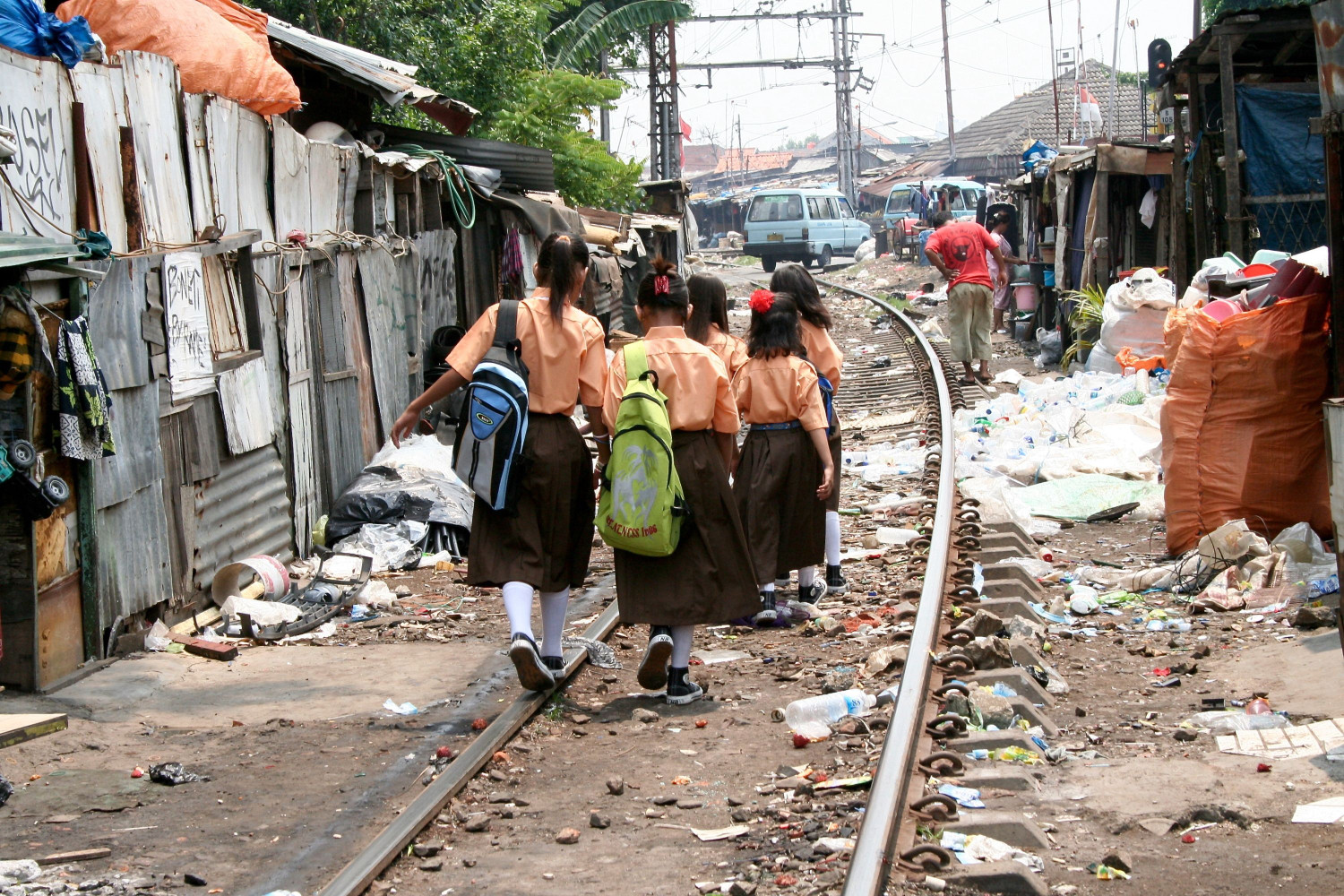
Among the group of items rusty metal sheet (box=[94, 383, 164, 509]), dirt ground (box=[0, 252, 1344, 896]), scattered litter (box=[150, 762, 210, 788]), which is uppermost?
rusty metal sheet (box=[94, 383, 164, 509])

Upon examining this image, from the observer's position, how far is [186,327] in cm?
690

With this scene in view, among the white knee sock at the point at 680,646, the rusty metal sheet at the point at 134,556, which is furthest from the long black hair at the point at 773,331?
the rusty metal sheet at the point at 134,556

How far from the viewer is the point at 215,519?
728 centimetres

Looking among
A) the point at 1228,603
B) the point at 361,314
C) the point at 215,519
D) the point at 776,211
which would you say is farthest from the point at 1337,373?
the point at 776,211

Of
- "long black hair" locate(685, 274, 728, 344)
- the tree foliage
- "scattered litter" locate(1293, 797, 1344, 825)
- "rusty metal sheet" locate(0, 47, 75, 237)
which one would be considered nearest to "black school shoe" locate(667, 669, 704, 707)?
"long black hair" locate(685, 274, 728, 344)

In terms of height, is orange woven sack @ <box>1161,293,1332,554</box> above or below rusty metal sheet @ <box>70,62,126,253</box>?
below

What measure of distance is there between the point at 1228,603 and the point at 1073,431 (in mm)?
4009

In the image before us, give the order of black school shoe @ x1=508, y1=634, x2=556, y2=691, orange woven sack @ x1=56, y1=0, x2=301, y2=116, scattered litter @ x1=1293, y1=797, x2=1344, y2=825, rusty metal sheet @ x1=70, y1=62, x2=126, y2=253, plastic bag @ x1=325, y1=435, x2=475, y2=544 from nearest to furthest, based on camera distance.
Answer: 1. scattered litter @ x1=1293, y1=797, x2=1344, y2=825
2. black school shoe @ x1=508, y1=634, x2=556, y2=691
3. rusty metal sheet @ x1=70, y1=62, x2=126, y2=253
4. orange woven sack @ x1=56, y1=0, x2=301, y2=116
5. plastic bag @ x1=325, y1=435, x2=475, y2=544

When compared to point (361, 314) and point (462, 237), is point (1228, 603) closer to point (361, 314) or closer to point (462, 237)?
point (361, 314)

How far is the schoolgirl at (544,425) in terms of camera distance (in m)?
5.32

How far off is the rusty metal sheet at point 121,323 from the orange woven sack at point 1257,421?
5222 mm

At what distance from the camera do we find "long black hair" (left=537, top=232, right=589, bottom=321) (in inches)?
210

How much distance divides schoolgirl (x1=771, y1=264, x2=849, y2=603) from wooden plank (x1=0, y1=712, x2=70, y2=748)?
11.2 ft

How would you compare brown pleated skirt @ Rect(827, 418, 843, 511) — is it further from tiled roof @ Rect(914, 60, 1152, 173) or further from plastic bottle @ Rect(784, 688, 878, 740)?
tiled roof @ Rect(914, 60, 1152, 173)
